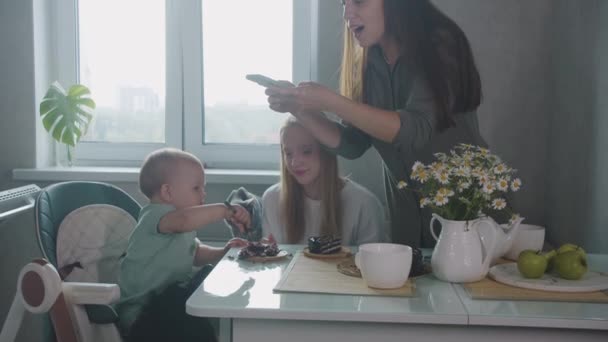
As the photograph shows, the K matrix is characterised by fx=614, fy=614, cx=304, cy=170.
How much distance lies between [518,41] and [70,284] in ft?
5.52

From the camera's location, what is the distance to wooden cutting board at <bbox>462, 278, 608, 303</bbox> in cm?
111

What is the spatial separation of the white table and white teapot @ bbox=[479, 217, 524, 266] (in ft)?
0.53

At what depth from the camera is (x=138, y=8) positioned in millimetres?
2605

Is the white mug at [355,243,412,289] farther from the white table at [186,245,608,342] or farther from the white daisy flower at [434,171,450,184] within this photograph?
the white daisy flower at [434,171,450,184]

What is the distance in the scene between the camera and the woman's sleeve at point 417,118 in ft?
4.65

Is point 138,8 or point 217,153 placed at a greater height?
point 138,8

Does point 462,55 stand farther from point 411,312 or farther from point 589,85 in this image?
point 411,312

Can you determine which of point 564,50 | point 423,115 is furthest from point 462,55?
point 564,50

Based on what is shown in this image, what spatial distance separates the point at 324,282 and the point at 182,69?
1596mm

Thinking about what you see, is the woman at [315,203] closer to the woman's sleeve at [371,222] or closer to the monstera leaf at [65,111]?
the woman's sleeve at [371,222]

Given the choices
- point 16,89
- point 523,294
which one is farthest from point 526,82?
point 16,89

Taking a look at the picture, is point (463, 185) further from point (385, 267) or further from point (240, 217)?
point (240, 217)

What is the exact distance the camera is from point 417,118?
1.44 metres

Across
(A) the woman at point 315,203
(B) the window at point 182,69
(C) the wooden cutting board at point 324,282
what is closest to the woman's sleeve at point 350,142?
(A) the woman at point 315,203
